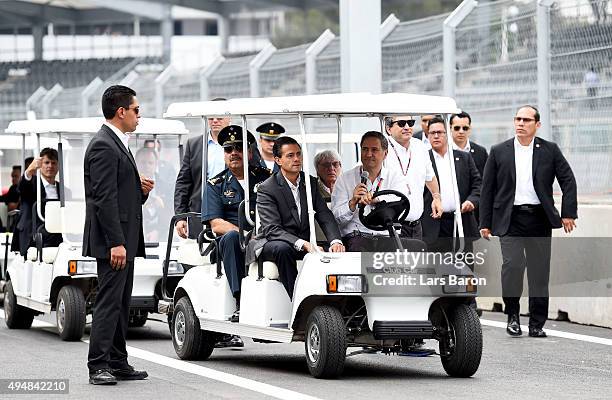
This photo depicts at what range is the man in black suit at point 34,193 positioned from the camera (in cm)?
1492

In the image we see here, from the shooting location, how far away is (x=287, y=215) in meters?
11.1

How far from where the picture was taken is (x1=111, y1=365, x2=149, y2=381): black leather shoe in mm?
10445

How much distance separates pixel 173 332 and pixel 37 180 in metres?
3.42

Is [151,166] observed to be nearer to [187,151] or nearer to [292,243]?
[187,151]

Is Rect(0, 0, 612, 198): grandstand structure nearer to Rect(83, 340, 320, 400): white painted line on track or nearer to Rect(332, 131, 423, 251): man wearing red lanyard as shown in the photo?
Rect(332, 131, 423, 251): man wearing red lanyard

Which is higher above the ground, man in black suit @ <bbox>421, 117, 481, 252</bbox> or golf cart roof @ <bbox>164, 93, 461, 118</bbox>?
golf cart roof @ <bbox>164, 93, 461, 118</bbox>

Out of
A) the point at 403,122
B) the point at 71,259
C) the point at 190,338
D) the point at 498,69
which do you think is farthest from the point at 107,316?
the point at 498,69

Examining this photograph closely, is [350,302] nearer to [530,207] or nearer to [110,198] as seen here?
[110,198]

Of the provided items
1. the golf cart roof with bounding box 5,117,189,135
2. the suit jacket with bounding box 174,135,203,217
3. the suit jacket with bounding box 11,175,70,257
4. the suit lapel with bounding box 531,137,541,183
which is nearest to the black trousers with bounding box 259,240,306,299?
the suit jacket with bounding box 174,135,203,217

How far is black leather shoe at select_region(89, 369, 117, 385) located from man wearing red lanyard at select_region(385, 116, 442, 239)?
2.42 meters

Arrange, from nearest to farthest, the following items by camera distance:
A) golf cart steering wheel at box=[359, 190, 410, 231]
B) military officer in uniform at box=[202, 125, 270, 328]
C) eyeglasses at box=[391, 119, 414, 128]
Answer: golf cart steering wheel at box=[359, 190, 410, 231] < military officer in uniform at box=[202, 125, 270, 328] < eyeglasses at box=[391, 119, 414, 128]

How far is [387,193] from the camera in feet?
36.5

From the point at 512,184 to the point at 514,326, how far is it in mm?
1217

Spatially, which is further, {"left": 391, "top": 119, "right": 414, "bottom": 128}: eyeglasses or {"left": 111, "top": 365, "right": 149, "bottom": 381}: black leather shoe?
{"left": 391, "top": 119, "right": 414, "bottom": 128}: eyeglasses
